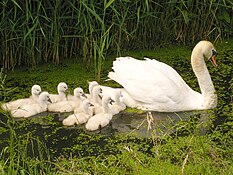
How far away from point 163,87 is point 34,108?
1.28 metres

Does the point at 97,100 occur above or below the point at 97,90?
below

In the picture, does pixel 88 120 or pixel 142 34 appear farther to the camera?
pixel 142 34

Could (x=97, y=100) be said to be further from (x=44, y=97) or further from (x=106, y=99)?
(x=44, y=97)

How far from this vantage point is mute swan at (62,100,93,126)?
5734mm

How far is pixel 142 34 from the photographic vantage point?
7.50 m

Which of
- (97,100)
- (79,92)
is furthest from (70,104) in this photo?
(97,100)

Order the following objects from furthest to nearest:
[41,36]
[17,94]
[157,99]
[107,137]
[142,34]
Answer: [142,34] < [41,36] < [17,94] < [157,99] < [107,137]

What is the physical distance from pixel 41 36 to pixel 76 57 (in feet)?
1.99

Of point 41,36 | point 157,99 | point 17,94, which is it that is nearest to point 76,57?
point 41,36

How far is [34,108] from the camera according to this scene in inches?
235

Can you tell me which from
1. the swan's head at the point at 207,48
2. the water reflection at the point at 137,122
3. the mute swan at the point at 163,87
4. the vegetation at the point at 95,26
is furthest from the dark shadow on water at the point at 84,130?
the vegetation at the point at 95,26

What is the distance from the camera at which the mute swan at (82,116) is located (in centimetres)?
573

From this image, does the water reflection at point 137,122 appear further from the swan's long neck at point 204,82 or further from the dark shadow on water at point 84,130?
the swan's long neck at point 204,82

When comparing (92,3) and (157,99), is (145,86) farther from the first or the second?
(92,3)
